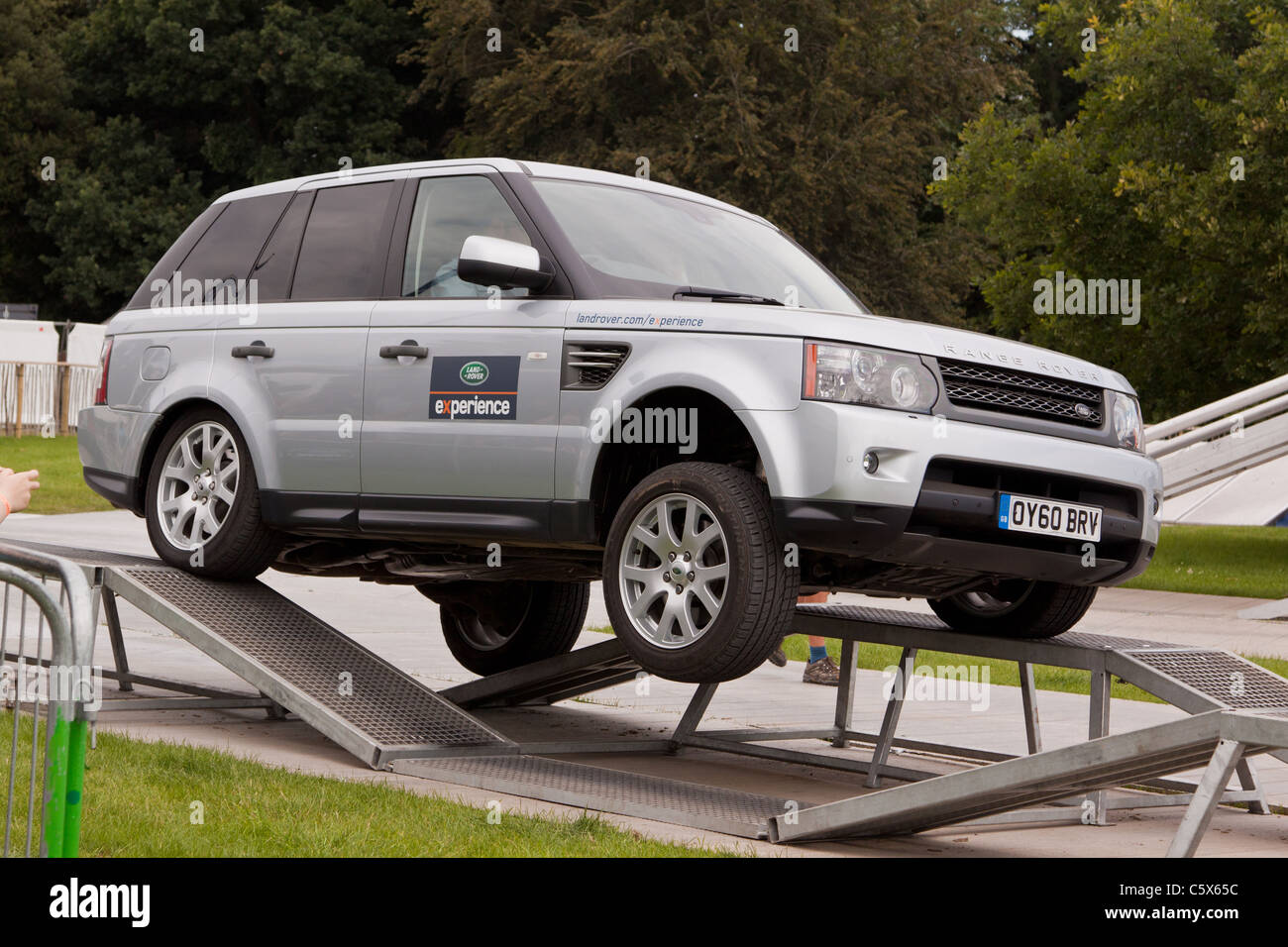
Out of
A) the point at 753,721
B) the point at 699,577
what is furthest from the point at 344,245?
the point at 753,721

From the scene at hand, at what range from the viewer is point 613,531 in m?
6.43

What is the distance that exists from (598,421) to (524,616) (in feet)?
11.5

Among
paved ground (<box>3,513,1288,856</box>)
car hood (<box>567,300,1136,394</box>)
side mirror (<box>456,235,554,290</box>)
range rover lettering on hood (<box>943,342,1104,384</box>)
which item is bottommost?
paved ground (<box>3,513,1288,856</box>)

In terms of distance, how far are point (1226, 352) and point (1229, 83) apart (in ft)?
11.5

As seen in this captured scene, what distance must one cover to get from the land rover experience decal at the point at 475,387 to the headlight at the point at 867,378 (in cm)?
142

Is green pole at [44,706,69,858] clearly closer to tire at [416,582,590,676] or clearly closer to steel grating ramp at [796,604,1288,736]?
steel grating ramp at [796,604,1288,736]

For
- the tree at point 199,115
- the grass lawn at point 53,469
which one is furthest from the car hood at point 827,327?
the tree at point 199,115

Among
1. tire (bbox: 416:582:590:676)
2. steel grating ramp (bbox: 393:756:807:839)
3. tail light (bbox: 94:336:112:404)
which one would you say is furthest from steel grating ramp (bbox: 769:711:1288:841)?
tail light (bbox: 94:336:112:404)

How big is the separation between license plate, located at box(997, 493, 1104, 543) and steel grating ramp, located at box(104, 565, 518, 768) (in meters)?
2.70

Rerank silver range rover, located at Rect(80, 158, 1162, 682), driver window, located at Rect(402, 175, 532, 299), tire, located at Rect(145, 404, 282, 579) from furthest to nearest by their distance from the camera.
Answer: tire, located at Rect(145, 404, 282, 579)
driver window, located at Rect(402, 175, 532, 299)
silver range rover, located at Rect(80, 158, 1162, 682)

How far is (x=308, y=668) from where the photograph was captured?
305 inches

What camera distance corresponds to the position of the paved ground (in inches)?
261
